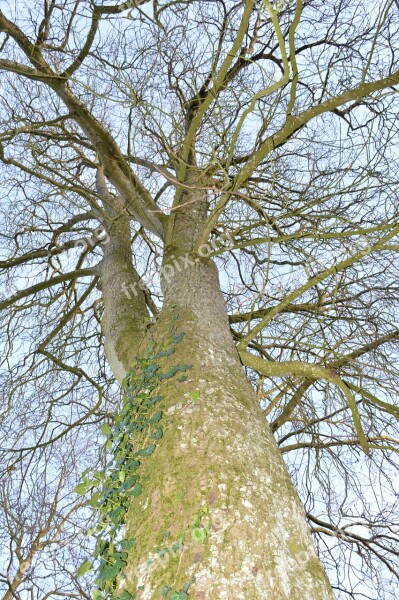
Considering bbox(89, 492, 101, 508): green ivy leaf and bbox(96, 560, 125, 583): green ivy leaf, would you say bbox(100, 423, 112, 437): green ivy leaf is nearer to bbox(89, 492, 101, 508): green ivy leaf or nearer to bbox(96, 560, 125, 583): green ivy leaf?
bbox(89, 492, 101, 508): green ivy leaf

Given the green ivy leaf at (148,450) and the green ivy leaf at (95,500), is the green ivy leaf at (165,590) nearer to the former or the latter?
the green ivy leaf at (148,450)

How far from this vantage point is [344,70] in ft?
9.02

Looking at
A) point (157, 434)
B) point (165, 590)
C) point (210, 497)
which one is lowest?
point (165, 590)

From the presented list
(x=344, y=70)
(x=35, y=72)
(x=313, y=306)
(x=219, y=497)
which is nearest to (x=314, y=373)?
(x=219, y=497)

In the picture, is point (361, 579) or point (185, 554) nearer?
point (185, 554)

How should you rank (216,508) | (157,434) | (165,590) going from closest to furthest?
(165,590), (216,508), (157,434)

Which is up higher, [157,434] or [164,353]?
[164,353]

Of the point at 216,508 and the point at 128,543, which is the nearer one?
the point at 216,508

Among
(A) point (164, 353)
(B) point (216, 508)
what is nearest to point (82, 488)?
(A) point (164, 353)

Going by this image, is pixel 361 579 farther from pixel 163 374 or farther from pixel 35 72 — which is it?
pixel 35 72

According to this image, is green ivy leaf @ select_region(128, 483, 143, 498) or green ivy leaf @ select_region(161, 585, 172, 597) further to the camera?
green ivy leaf @ select_region(128, 483, 143, 498)

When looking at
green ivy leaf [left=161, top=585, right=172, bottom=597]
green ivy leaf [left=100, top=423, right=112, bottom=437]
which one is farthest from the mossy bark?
green ivy leaf [left=100, top=423, right=112, bottom=437]

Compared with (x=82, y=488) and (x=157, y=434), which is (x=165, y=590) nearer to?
(x=157, y=434)

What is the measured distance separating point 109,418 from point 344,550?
2.25 metres
